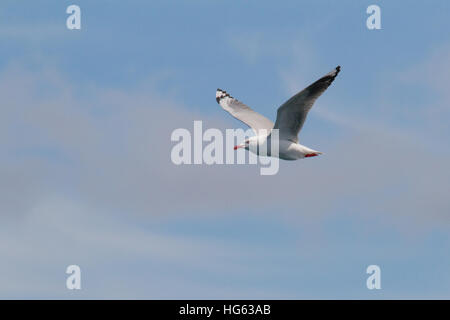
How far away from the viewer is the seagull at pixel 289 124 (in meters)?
23.1

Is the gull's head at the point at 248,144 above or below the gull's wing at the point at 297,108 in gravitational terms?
below

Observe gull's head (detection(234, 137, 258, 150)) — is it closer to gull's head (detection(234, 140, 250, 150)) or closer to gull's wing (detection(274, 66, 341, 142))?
gull's head (detection(234, 140, 250, 150))

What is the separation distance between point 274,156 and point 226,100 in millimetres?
7182

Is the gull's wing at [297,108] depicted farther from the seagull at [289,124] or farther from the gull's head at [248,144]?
the gull's head at [248,144]

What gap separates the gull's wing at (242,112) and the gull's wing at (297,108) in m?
2.84

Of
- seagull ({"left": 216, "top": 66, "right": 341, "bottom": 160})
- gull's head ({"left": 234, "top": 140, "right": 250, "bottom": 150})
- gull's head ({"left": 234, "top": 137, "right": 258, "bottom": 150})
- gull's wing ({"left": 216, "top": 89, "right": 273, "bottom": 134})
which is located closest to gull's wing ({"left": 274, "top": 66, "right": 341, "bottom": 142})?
seagull ({"left": 216, "top": 66, "right": 341, "bottom": 160})

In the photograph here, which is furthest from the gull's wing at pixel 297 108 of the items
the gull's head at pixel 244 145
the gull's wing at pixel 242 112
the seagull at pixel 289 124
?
the gull's wing at pixel 242 112

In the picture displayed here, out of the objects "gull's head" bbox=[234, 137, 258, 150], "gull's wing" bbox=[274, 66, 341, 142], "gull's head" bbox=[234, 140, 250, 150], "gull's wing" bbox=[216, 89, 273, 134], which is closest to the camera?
"gull's wing" bbox=[274, 66, 341, 142]

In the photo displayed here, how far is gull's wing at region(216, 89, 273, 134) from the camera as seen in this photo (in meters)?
28.8

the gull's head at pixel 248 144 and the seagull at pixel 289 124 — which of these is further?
the gull's head at pixel 248 144

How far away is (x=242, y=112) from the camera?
30.2m

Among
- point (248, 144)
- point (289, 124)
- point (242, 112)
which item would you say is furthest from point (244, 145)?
point (242, 112)
